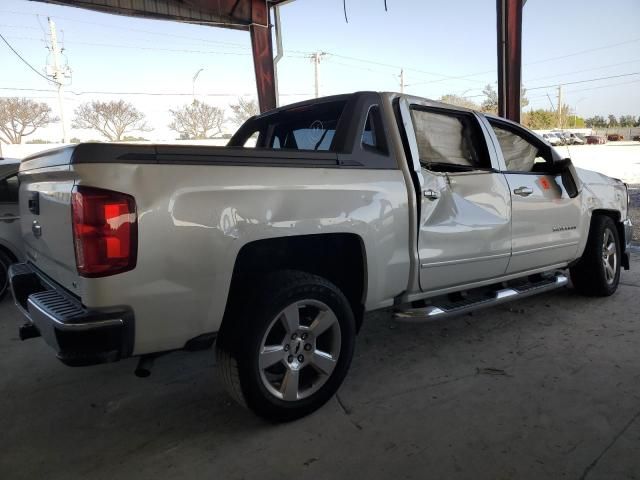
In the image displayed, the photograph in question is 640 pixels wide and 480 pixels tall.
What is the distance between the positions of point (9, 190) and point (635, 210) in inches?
428

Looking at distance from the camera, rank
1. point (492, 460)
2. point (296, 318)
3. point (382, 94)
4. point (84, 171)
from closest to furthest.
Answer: point (84, 171) < point (492, 460) < point (296, 318) < point (382, 94)

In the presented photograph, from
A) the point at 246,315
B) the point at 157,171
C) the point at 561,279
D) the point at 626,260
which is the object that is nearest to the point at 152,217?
the point at 157,171

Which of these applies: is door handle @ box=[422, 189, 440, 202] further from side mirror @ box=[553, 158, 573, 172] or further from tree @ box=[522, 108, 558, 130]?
tree @ box=[522, 108, 558, 130]

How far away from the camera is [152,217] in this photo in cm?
201

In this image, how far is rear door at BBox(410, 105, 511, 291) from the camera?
3.08 metres

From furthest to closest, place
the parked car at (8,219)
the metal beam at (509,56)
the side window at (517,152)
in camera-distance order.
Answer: the metal beam at (509,56), the parked car at (8,219), the side window at (517,152)

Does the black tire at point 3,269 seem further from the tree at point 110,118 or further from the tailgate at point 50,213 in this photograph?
the tree at point 110,118

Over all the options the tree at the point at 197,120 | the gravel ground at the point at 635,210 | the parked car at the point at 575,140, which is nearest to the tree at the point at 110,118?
the tree at the point at 197,120

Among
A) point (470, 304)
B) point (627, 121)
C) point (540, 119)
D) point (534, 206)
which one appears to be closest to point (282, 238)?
point (470, 304)

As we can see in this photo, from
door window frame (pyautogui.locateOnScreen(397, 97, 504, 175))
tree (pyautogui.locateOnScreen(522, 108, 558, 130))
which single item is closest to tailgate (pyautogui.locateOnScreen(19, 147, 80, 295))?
door window frame (pyautogui.locateOnScreen(397, 97, 504, 175))

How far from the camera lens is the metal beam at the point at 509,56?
290 inches

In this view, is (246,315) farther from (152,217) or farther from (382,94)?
(382,94)

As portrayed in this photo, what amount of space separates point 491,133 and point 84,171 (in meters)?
3.01

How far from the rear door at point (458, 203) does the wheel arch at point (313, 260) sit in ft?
1.50
